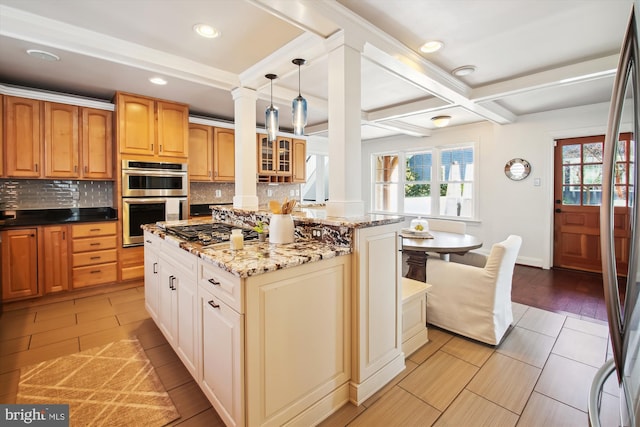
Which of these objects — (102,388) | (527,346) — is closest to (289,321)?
(102,388)

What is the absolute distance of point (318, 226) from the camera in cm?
194

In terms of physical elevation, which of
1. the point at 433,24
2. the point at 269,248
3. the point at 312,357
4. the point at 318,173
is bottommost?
the point at 312,357

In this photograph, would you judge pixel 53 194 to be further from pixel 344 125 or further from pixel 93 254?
pixel 344 125

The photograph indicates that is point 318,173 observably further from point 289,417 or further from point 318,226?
point 289,417

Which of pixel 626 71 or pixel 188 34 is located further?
pixel 188 34

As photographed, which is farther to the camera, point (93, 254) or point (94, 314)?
point (93, 254)

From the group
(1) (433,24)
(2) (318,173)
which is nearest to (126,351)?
(1) (433,24)

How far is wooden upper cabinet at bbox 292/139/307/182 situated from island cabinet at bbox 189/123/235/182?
4.38 feet

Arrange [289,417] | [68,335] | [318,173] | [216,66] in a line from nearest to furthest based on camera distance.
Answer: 1. [289,417]
2. [68,335]
3. [216,66]
4. [318,173]

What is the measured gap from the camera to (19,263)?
10.0 feet

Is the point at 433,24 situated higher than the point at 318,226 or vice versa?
the point at 433,24

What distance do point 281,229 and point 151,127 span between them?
2856 millimetres

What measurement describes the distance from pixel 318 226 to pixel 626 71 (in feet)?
4.92

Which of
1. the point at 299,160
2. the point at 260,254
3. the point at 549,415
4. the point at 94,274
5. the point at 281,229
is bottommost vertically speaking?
the point at 549,415
